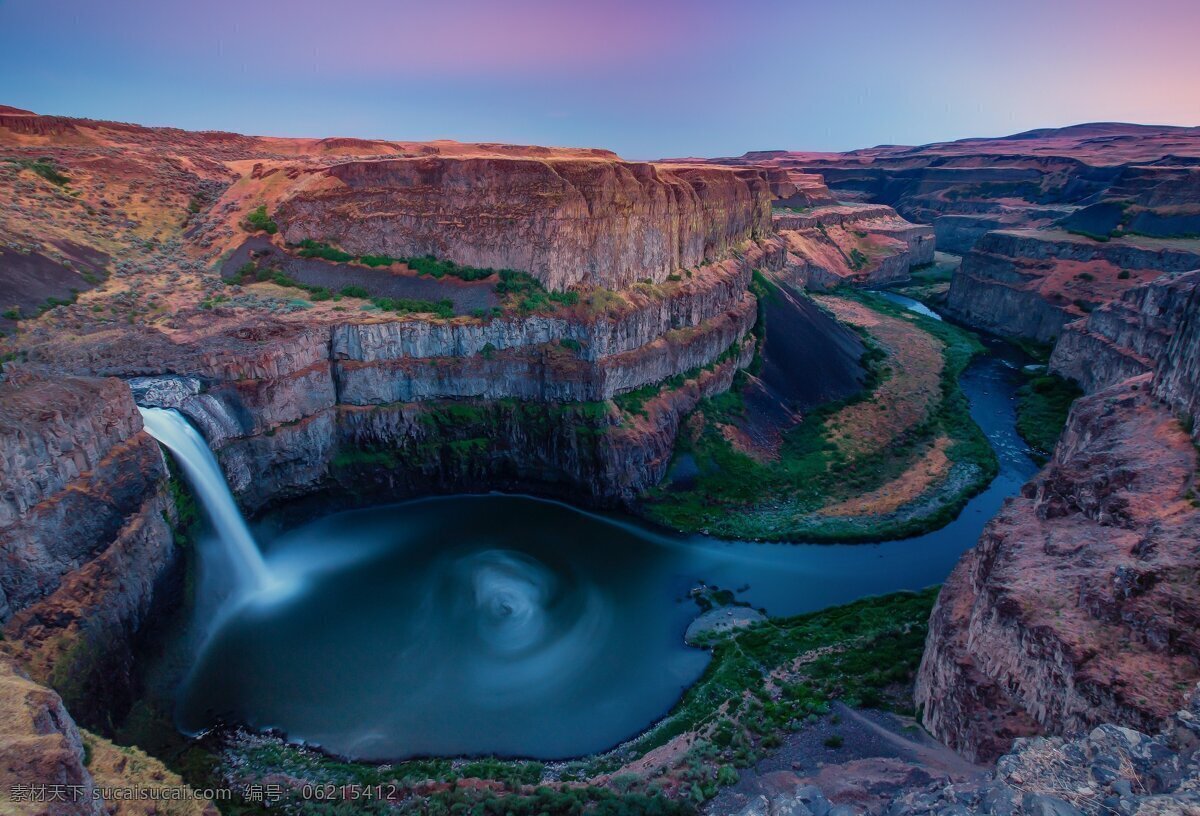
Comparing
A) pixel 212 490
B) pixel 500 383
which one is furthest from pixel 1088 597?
pixel 212 490

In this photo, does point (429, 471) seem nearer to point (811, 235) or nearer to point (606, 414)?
point (606, 414)

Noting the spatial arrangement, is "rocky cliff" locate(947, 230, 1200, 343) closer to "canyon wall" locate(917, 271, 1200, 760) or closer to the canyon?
the canyon

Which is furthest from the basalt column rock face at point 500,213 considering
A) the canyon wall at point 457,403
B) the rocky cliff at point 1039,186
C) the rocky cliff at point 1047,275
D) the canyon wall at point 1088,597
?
the rocky cliff at point 1039,186

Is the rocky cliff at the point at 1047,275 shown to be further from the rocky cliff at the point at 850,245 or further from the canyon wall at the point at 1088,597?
the canyon wall at the point at 1088,597

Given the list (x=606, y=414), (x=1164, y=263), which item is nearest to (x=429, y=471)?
(x=606, y=414)

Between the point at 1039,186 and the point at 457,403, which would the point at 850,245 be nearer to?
the point at 1039,186

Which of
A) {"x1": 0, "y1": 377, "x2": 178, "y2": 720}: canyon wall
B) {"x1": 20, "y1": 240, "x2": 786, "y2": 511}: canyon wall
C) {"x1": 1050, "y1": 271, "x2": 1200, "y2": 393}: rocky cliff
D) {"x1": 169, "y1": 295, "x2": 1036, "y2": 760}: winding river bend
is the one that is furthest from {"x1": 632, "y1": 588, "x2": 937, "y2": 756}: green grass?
{"x1": 1050, "y1": 271, "x2": 1200, "y2": 393}: rocky cliff

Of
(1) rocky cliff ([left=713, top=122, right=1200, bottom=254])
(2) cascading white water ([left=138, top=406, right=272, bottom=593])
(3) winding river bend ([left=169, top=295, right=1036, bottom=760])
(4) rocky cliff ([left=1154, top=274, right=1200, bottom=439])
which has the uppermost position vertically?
(1) rocky cliff ([left=713, top=122, right=1200, bottom=254])
